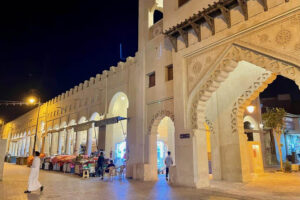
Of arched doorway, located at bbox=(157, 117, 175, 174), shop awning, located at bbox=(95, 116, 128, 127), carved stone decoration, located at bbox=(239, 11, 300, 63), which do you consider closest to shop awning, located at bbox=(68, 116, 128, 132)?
shop awning, located at bbox=(95, 116, 128, 127)

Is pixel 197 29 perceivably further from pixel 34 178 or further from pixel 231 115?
pixel 34 178

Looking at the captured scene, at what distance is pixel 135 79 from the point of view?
13.6 metres

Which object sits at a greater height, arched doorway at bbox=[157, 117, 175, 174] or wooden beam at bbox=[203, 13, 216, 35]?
wooden beam at bbox=[203, 13, 216, 35]

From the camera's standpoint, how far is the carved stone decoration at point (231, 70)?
21.8ft

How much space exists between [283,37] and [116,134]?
13.0m

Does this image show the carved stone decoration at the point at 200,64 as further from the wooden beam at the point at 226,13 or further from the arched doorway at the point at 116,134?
the arched doorway at the point at 116,134

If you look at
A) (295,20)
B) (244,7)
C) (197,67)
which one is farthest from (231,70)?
(295,20)

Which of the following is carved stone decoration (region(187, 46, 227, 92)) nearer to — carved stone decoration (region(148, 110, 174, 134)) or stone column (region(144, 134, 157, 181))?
carved stone decoration (region(148, 110, 174, 134))

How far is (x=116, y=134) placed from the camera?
17.1m

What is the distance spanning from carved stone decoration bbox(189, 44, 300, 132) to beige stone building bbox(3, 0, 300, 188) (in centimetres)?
3

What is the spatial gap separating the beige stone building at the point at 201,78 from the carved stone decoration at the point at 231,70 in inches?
1.2

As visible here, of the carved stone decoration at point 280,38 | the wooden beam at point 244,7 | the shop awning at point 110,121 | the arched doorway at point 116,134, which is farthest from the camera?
the arched doorway at point 116,134

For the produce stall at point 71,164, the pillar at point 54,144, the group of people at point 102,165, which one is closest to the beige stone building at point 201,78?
the group of people at point 102,165

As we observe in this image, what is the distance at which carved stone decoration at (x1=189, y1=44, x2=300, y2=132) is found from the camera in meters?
6.64
